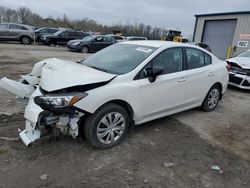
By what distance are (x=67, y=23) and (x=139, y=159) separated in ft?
185

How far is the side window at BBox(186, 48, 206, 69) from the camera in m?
4.61

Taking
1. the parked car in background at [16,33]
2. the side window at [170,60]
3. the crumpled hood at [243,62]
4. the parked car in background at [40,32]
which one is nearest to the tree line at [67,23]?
the parked car in background at [40,32]

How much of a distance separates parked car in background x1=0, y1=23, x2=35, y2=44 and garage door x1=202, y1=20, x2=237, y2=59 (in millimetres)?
14797

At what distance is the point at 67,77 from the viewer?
10.5 feet

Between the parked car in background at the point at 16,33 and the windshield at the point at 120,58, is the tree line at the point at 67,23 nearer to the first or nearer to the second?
the parked car in background at the point at 16,33

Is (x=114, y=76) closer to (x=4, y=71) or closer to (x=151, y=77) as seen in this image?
(x=151, y=77)

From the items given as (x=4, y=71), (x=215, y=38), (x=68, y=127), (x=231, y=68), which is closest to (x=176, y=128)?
(x=68, y=127)

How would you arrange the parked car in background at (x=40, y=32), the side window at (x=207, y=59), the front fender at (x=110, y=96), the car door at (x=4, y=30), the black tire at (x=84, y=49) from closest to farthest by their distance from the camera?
the front fender at (x=110, y=96), the side window at (x=207, y=59), the black tire at (x=84, y=49), the car door at (x=4, y=30), the parked car in background at (x=40, y=32)

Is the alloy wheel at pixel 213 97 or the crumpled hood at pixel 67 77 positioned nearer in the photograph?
the crumpled hood at pixel 67 77

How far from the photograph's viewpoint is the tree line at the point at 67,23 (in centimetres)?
4975

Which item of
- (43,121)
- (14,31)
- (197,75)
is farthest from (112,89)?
(14,31)

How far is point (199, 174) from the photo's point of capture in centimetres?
310

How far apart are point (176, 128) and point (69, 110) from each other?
2.27 metres

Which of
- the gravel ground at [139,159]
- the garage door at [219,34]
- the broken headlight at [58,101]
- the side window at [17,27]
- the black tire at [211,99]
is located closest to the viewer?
the gravel ground at [139,159]
